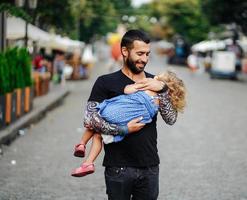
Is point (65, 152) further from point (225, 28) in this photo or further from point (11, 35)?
point (225, 28)

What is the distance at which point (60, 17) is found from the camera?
1138 inches

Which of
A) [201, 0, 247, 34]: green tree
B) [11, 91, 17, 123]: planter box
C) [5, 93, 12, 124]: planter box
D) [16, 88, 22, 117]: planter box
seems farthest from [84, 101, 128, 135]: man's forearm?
[201, 0, 247, 34]: green tree

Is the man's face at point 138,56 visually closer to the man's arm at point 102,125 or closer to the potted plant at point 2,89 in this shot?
the man's arm at point 102,125

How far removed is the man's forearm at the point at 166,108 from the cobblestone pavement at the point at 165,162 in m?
3.29

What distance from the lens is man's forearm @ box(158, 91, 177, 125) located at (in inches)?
185

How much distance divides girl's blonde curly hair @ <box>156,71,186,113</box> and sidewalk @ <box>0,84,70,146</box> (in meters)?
7.67

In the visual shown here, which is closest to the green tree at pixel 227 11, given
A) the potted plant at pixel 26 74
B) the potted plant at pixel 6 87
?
the potted plant at pixel 26 74

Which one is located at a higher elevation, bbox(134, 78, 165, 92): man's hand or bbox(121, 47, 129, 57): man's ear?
bbox(121, 47, 129, 57): man's ear

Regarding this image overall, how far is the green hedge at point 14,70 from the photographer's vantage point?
14000mm

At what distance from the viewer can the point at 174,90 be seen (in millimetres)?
4793

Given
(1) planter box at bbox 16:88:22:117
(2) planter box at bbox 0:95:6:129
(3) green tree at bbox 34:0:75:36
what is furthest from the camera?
(3) green tree at bbox 34:0:75:36

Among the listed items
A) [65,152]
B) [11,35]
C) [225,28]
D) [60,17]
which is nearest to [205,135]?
[65,152]

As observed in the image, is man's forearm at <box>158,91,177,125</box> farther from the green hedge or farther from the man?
the green hedge

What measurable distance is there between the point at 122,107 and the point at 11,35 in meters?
17.9
